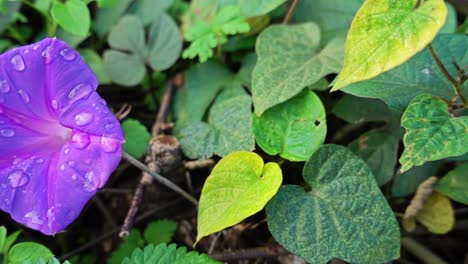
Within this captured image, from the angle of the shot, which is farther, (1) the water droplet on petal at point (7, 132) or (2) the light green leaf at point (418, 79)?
(2) the light green leaf at point (418, 79)

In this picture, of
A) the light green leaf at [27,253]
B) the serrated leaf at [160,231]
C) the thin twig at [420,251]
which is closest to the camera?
the light green leaf at [27,253]

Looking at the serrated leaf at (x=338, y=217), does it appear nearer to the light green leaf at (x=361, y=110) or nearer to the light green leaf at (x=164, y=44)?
the light green leaf at (x=361, y=110)

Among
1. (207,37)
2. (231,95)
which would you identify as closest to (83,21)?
(207,37)

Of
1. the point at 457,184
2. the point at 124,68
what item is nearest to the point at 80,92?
the point at 124,68

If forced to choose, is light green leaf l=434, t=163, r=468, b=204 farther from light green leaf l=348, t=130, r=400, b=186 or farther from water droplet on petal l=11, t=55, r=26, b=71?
water droplet on petal l=11, t=55, r=26, b=71

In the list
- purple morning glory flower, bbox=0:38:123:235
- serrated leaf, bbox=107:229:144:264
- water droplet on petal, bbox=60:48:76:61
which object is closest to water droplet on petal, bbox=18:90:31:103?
purple morning glory flower, bbox=0:38:123:235

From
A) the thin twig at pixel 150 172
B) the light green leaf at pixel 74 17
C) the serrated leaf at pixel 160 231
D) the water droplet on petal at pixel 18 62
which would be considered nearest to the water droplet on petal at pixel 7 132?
the water droplet on petal at pixel 18 62

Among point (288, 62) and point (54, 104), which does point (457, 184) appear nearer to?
point (288, 62)
